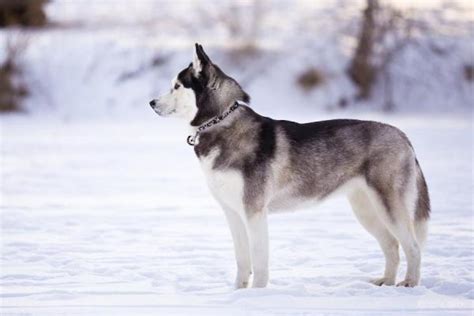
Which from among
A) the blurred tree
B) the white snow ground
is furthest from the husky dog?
the blurred tree

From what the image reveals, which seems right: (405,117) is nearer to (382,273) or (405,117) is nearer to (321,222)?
(321,222)

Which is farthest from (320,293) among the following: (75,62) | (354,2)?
(354,2)

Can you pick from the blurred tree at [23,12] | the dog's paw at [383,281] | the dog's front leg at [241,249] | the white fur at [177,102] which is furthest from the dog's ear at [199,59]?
the blurred tree at [23,12]

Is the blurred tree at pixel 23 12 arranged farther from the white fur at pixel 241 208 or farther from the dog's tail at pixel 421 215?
the dog's tail at pixel 421 215

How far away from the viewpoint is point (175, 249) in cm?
624

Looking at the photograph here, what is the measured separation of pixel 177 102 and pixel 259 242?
111 centimetres

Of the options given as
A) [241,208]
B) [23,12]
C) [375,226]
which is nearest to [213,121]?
[241,208]

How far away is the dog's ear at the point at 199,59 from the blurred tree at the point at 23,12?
18.9 metres

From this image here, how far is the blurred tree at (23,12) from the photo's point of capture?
22281mm

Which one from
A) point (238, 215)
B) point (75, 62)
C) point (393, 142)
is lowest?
point (238, 215)

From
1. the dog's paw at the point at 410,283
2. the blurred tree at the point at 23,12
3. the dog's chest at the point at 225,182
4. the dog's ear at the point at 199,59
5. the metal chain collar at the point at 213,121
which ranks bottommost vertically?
the dog's paw at the point at 410,283

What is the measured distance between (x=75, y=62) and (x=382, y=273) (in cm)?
1746

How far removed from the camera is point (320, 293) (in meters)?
4.67

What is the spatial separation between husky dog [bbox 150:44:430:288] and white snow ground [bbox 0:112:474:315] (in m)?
0.41
